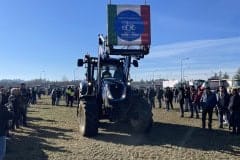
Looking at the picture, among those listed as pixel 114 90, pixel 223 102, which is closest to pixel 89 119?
pixel 114 90

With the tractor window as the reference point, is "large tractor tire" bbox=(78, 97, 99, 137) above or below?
below

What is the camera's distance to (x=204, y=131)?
16.1 metres

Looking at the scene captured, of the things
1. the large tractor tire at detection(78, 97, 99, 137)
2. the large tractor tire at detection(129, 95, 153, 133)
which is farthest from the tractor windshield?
the large tractor tire at detection(78, 97, 99, 137)

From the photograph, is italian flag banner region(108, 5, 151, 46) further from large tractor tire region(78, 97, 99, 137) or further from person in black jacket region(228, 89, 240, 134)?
person in black jacket region(228, 89, 240, 134)

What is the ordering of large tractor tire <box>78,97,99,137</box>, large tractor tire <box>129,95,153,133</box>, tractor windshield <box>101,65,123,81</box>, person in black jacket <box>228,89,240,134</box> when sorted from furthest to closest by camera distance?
tractor windshield <box>101,65,123,81</box> → person in black jacket <box>228,89,240,134</box> → large tractor tire <box>129,95,153,133</box> → large tractor tire <box>78,97,99,137</box>

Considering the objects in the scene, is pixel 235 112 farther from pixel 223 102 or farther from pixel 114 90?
pixel 114 90

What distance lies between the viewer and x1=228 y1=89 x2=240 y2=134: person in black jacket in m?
15.4

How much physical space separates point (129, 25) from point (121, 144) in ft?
17.2

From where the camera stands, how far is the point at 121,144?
1289 cm

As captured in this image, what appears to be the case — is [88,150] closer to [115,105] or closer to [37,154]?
[37,154]

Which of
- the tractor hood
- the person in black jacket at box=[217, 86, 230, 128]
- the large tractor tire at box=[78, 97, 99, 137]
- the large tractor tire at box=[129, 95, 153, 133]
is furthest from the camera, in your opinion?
the person in black jacket at box=[217, 86, 230, 128]

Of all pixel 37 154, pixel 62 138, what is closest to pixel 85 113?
pixel 62 138

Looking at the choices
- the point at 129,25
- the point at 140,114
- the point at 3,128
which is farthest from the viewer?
the point at 129,25

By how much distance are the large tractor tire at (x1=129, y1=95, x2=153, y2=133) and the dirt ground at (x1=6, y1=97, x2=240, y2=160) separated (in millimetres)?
293
